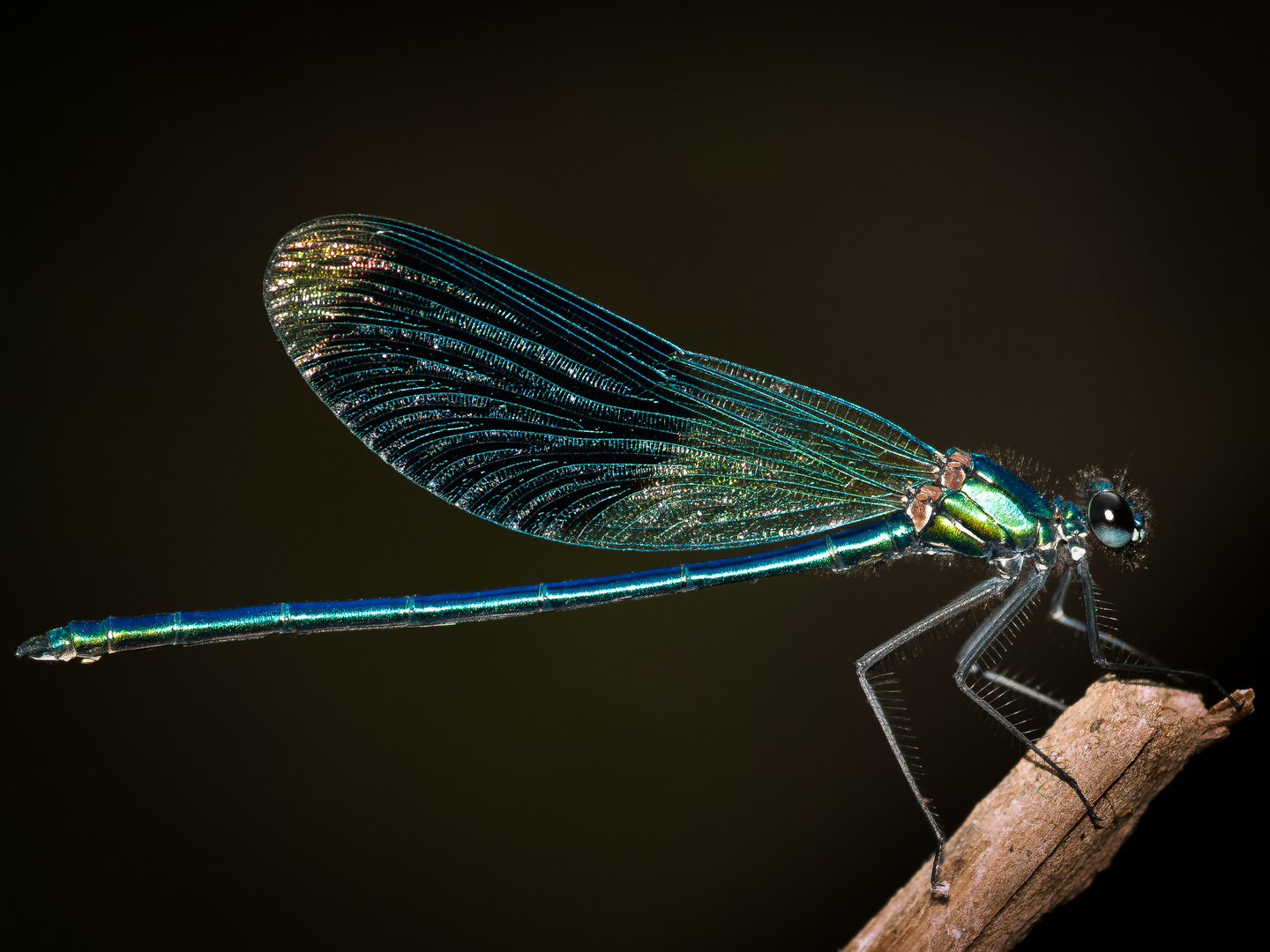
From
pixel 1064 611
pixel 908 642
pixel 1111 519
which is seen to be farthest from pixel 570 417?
pixel 1064 611

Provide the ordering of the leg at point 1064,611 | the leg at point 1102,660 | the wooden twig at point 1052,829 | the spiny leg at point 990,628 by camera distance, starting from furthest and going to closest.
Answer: the leg at point 1064,611
the spiny leg at point 990,628
the leg at point 1102,660
the wooden twig at point 1052,829

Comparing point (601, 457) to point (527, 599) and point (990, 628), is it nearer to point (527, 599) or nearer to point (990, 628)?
point (527, 599)

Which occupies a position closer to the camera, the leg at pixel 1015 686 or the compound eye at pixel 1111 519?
the compound eye at pixel 1111 519

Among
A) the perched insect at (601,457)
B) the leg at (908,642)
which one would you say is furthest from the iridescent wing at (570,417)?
the leg at (908,642)

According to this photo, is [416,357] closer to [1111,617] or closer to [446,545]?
[446,545]

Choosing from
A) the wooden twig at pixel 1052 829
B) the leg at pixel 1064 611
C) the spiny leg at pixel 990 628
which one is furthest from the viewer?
the leg at pixel 1064 611

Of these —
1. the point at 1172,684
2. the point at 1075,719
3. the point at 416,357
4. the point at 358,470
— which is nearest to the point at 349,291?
the point at 416,357

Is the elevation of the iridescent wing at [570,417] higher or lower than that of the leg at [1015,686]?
higher

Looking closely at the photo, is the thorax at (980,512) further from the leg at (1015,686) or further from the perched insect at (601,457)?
the leg at (1015,686)
